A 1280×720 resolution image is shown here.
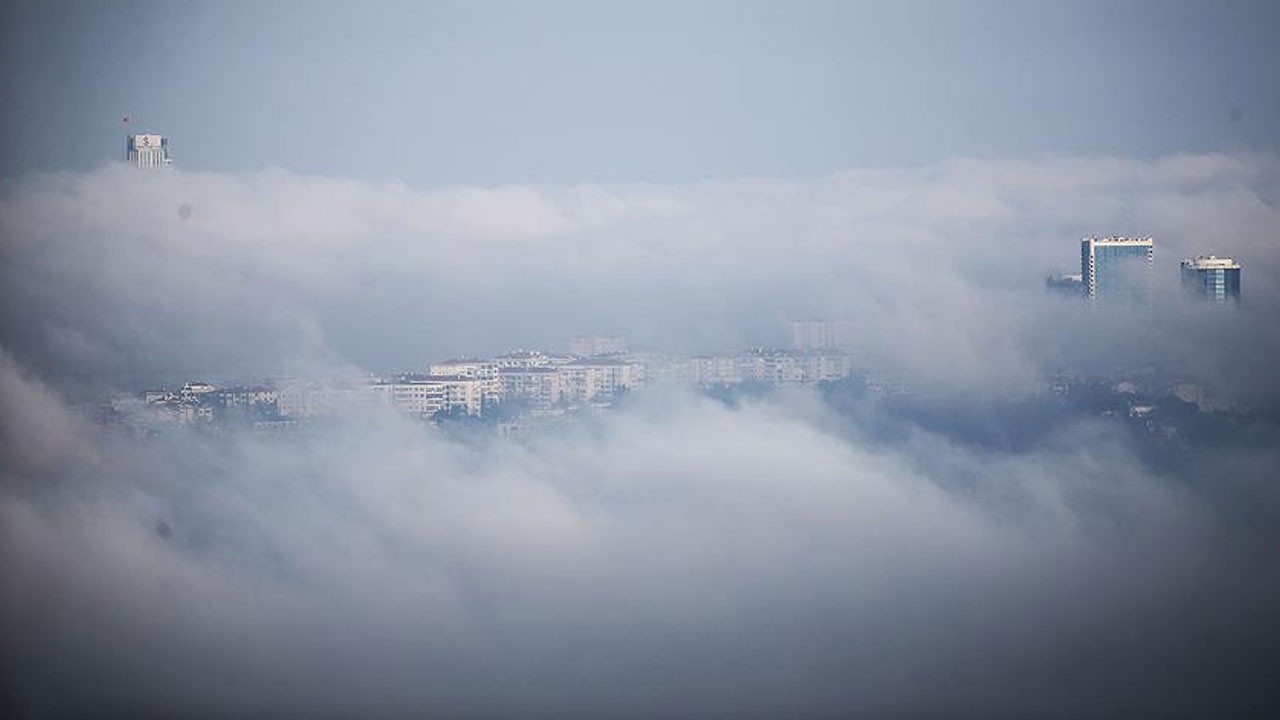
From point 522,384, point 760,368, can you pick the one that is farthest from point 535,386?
point 760,368

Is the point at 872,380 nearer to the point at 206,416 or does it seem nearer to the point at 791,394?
the point at 791,394

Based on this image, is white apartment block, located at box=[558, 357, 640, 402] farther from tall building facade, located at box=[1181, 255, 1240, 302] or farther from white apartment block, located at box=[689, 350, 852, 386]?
tall building facade, located at box=[1181, 255, 1240, 302]

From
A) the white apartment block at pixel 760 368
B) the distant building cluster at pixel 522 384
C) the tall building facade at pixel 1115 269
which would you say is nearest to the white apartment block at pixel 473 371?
the distant building cluster at pixel 522 384

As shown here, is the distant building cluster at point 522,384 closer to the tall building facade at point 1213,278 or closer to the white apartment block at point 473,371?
the white apartment block at point 473,371

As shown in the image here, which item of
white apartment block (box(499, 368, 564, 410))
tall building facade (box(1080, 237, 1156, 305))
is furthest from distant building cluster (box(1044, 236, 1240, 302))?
white apartment block (box(499, 368, 564, 410))

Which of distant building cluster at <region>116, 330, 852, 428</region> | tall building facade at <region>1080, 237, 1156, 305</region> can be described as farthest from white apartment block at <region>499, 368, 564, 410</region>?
tall building facade at <region>1080, 237, 1156, 305</region>
